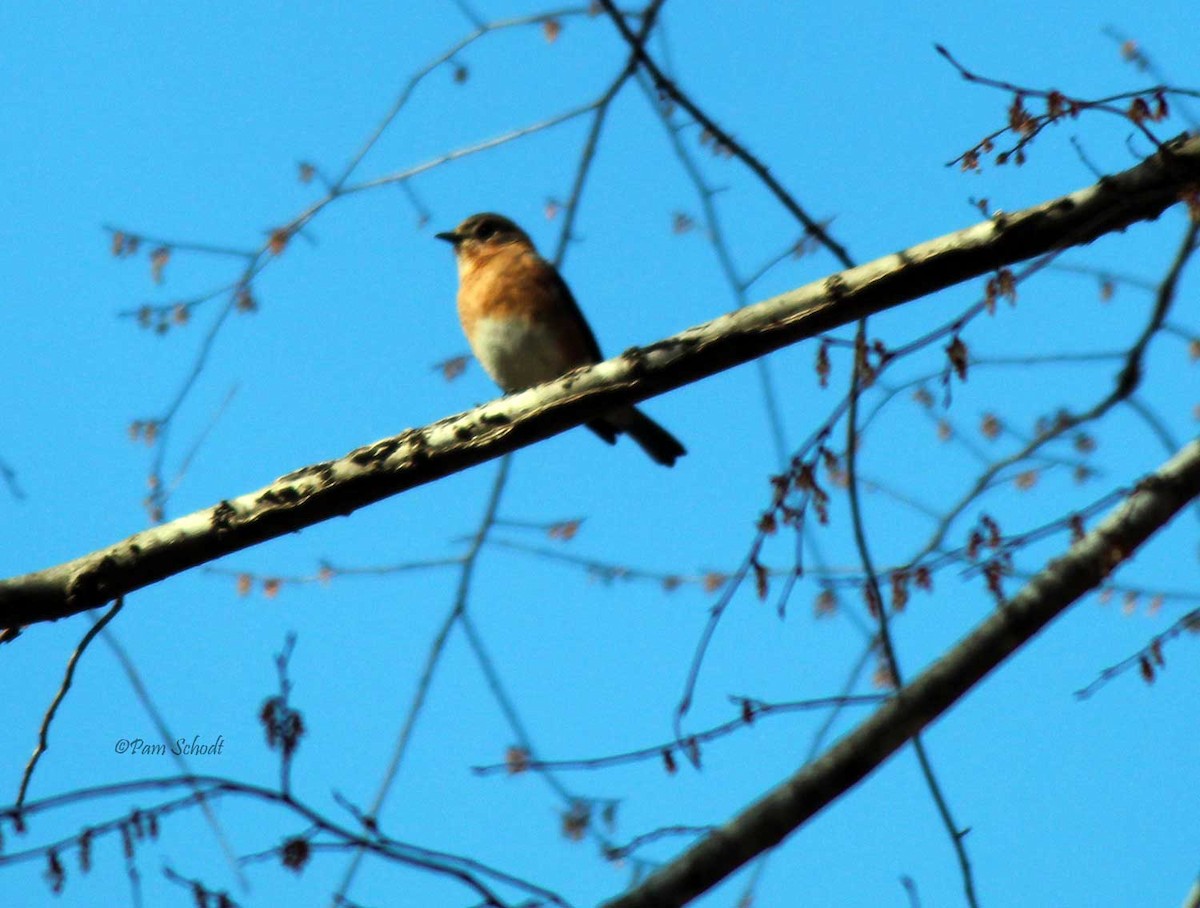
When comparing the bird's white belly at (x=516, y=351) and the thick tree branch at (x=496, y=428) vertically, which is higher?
the bird's white belly at (x=516, y=351)

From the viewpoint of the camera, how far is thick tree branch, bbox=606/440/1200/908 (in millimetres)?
2742

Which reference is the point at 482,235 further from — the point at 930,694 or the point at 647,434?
the point at 930,694

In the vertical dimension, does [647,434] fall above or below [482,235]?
below

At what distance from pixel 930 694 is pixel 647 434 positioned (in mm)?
3157

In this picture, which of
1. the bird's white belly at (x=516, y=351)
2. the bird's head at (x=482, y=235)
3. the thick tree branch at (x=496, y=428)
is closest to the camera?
the thick tree branch at (x=496, y=428)

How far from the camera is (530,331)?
600cm

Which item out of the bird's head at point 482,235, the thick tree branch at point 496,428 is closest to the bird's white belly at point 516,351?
the bird's head at point 482,235

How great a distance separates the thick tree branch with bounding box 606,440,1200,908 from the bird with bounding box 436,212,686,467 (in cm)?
288

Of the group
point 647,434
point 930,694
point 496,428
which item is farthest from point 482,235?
point 930,694

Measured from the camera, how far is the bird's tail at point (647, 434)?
6008mm

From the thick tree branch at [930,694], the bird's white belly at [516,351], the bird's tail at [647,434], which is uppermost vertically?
the bird's white belly at [516,351]

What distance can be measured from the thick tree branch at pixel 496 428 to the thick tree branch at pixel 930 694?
2.66 ft

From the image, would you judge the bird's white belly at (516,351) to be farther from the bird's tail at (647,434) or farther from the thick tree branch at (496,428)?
the thick tree branch at (496,428)

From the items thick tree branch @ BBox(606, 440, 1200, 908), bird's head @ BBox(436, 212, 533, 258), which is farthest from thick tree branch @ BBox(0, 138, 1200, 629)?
bird's head @ BBox(436, 212, 533, 258)
